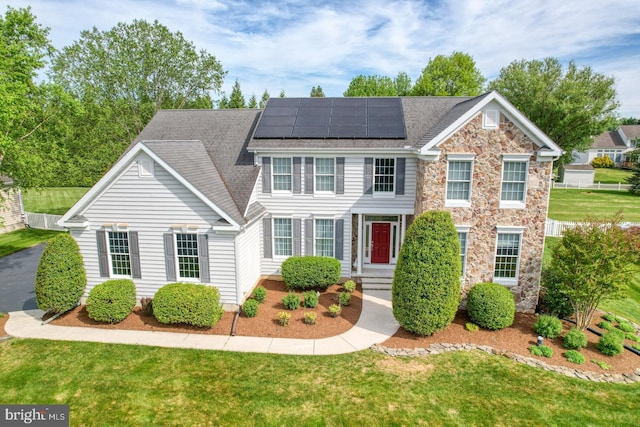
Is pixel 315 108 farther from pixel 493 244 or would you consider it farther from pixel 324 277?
pixel 493 244

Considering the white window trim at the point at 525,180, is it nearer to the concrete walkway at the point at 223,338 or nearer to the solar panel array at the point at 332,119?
the solar panel array at the point at 332,119

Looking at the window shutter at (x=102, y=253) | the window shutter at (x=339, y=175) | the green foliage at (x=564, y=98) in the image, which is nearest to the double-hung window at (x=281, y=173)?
the window shutter at (x=339, y=175)

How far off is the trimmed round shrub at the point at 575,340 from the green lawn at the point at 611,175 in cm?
5166

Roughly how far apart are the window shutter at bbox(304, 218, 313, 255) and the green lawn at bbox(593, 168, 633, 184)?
179ft

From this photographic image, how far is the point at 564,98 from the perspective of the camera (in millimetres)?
37188

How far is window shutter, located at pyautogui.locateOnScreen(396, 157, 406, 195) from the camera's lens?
16.5 m

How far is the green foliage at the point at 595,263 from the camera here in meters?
11.9

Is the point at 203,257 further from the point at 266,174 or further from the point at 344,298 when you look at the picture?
the point at 344,298

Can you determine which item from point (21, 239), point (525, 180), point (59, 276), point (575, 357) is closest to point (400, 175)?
point (525, 180)

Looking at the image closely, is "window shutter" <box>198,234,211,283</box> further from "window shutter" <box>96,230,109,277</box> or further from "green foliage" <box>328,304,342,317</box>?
"green foliage" <box>328,304,342,317</box>

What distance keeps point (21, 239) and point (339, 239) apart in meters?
23.1

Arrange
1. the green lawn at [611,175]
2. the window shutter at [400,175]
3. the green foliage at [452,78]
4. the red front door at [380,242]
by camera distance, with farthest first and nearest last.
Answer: the green lawn at [611,175] → the green foliage at [452,78] → the red front door at [380,242] → the window shutter at [400,175]

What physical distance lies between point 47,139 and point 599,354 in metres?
25.8


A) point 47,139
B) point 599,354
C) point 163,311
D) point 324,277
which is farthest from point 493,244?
point 47,139
